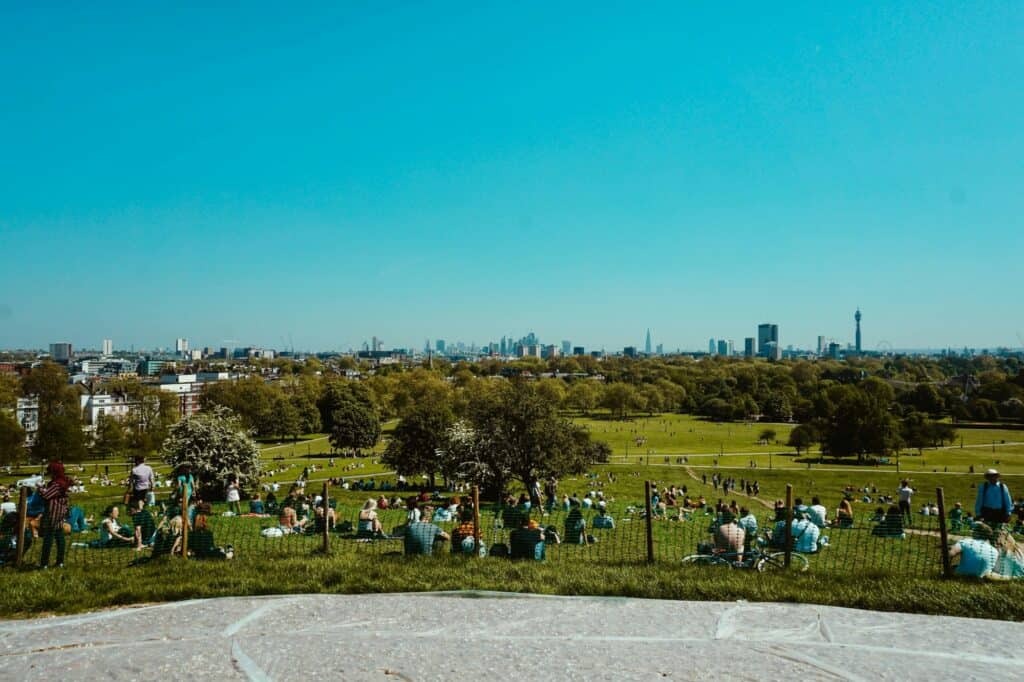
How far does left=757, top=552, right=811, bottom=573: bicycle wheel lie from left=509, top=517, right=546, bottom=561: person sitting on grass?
136 inches

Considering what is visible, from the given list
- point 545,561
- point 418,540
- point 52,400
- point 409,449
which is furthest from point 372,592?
point 52,400

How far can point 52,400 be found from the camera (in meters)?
81.2

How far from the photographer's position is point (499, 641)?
8.04m

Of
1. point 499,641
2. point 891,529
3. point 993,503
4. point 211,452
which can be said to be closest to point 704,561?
point 499,641

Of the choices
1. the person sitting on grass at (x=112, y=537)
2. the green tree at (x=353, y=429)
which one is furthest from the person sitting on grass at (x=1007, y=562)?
the green tree at (x=353, y=429)

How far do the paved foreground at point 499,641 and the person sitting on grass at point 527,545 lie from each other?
2.00 m

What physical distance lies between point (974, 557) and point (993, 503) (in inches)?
80.3

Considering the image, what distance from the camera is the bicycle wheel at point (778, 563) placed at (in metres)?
11.2

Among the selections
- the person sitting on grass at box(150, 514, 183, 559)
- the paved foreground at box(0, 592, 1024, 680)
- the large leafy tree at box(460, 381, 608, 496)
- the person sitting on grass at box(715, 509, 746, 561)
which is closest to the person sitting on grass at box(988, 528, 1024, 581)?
the paved foreground at box(0, 592, 1024, 680)

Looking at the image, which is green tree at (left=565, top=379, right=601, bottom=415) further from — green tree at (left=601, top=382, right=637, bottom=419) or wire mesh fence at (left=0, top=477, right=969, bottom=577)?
wire mesh fence at (left=0, top=477, right=969, bottom=577)

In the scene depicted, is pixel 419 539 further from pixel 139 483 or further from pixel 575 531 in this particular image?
pixel 139 483

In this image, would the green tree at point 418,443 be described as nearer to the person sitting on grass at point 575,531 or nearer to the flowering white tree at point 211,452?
the flowering white tree at point 211,452

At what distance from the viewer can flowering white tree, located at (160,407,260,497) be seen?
30406 mm

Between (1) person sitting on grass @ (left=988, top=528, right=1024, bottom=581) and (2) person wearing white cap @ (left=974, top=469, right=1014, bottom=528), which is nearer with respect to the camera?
(1) person sitting on grass @ (left=988, top=528, right=1024, bottom=581)
